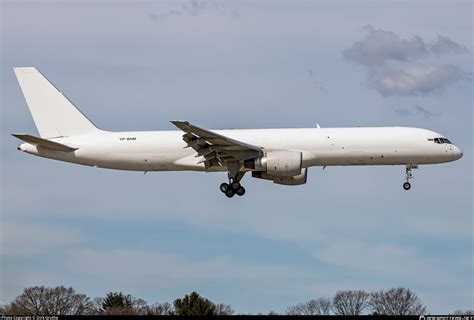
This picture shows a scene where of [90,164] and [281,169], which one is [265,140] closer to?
[281,169]

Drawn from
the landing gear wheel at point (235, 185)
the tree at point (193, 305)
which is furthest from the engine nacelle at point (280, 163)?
the tree at point (193, 305)

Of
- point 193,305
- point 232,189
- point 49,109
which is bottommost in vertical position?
point 193,305

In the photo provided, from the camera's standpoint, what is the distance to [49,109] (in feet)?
279

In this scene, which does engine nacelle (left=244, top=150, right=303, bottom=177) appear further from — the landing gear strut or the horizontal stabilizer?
the horizontal stabilizer

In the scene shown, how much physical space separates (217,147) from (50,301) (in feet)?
69.9

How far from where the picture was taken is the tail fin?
8356 cm

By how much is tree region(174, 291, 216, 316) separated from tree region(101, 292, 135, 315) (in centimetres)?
746

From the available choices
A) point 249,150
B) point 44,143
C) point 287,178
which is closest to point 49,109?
point 44,143

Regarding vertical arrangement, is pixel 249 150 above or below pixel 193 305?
above

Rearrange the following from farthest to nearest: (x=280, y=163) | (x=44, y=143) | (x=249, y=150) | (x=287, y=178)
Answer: (x=287, y=178), (x=44, y=143), (x=249, y=150), (x=280, y=163)

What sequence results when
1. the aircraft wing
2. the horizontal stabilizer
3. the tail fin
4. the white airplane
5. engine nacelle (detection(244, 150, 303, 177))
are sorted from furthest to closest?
the tail fin, the horizontal stabilizer, the white airplane, engine nacelle (detection(244, 150, 303, 177)), the aircraft wing

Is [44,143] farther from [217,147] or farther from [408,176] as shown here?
[408,176]

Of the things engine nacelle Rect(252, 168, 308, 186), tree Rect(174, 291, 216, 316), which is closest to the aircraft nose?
engine nacelle Rect(252, 168, 308, 186)

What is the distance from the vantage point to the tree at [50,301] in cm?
9100
